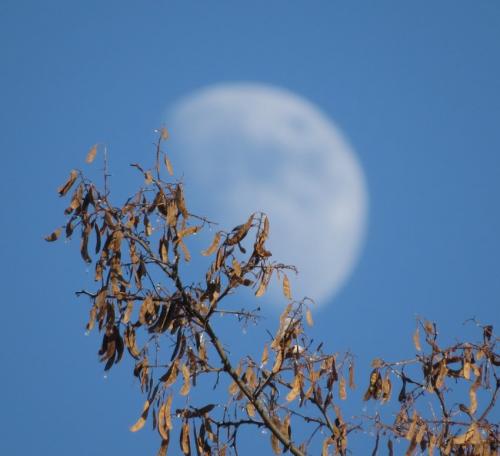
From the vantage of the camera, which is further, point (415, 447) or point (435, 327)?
point (435, 327)

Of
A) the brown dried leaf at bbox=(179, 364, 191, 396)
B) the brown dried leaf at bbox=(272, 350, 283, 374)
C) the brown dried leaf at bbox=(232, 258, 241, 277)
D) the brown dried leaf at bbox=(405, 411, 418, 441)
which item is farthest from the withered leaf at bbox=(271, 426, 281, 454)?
the brown dried leaf at bbox=(232, 258, 241, 277)

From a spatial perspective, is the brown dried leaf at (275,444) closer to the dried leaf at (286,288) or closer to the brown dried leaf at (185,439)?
the brown dried leaf at (185,439)

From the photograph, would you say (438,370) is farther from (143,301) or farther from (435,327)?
(143,301)

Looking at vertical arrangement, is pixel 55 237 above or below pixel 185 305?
above

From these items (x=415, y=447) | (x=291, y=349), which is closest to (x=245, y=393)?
(x=291, y=349)

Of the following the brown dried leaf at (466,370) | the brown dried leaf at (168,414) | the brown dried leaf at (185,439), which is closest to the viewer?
the brown dried leaf at (168,414)

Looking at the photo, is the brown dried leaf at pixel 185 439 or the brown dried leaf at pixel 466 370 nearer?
the brown dried leaf at pixel 185 439

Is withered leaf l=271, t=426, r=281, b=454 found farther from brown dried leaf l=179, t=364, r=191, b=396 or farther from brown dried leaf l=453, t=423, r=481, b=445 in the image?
brown dried leaf l=453, t=423, r=481, b=445

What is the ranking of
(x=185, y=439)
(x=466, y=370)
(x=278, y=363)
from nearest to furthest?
(x=278, y=363)
(x=185, y=439)
(x=466, y=370)

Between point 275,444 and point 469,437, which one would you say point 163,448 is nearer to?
point 275,444

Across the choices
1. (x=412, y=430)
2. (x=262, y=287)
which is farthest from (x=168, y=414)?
(x=412, y=430)

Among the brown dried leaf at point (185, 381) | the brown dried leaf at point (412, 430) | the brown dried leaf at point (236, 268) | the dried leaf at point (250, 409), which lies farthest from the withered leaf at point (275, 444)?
the brown dried leaf at point (236, 268)

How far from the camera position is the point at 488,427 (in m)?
4.93

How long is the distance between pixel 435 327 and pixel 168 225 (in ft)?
6.14
